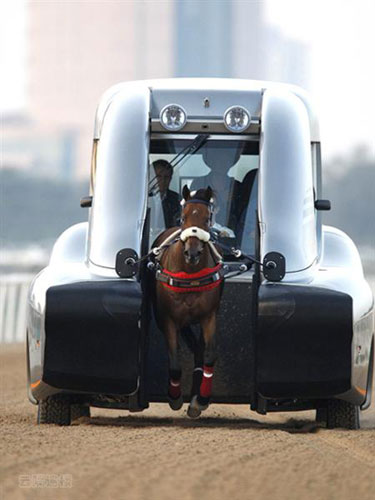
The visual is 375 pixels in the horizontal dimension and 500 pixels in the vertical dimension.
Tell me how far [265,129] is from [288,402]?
88.3 inches

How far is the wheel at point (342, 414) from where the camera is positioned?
13.6 metres

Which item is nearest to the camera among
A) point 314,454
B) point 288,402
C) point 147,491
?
point 147,491

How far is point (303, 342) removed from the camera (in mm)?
12398

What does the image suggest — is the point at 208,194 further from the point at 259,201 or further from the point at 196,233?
the point at 259,201

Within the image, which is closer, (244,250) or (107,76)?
(244,250)

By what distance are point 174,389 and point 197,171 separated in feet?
6.62

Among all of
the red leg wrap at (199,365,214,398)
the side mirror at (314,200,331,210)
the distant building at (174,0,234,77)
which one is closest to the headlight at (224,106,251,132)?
the side mirror at (314,200,331,210)

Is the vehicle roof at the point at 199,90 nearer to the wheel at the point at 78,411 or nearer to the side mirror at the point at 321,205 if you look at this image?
the side mirror at the point at 321,205

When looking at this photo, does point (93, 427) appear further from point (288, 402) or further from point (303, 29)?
point (303, 29)

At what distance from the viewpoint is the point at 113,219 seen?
1296 centimetres

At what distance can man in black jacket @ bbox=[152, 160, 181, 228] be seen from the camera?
13.7 m

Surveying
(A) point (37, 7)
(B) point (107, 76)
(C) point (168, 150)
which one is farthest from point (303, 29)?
(C) point (168, 150)

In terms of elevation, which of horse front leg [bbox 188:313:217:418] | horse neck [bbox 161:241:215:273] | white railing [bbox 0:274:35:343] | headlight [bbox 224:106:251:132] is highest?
headlight [bbox 224:106:251:132]

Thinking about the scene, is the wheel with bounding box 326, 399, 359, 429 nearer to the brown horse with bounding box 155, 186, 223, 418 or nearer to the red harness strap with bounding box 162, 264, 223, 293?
the brown horse with bounding box 155, 186, 223, 418
